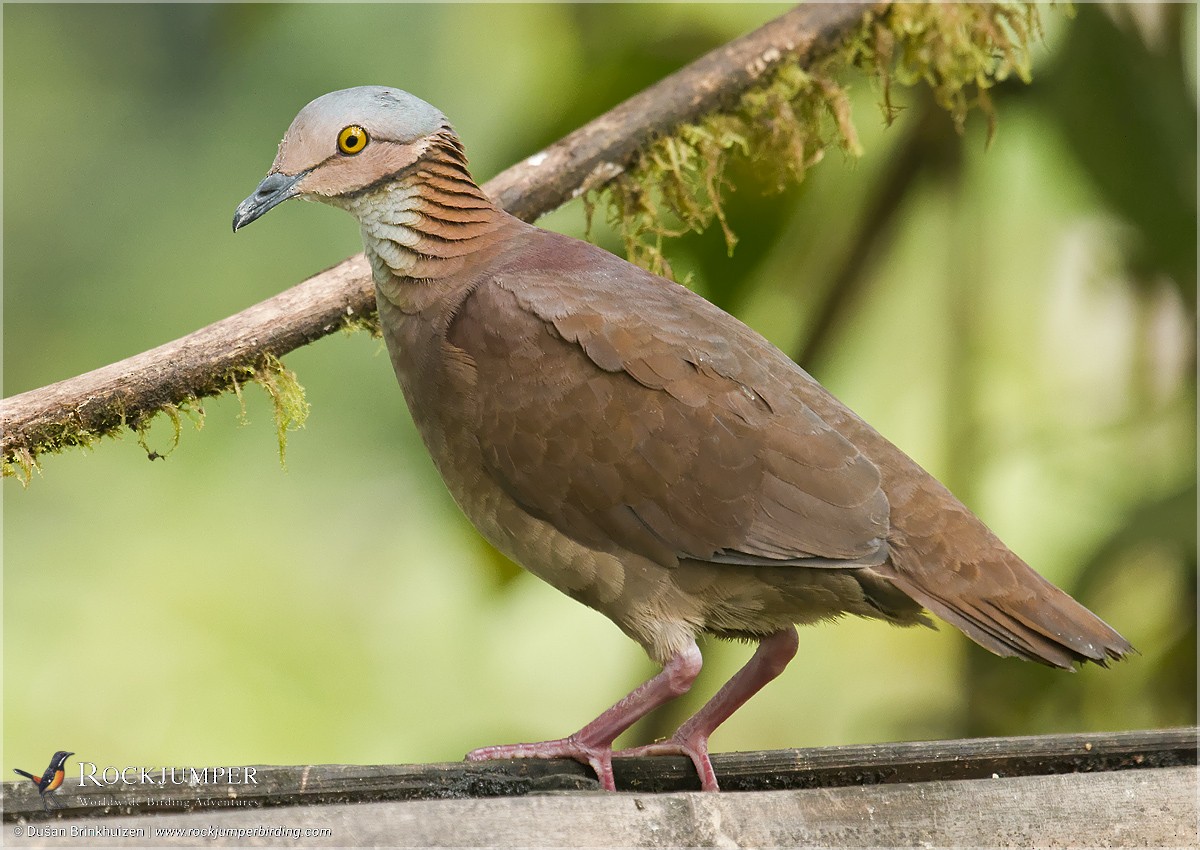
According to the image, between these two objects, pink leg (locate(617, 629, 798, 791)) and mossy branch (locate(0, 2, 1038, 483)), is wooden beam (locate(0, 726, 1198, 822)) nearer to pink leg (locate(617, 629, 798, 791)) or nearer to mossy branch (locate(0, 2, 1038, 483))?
pink leg (locate(617, 629, 798, 791))

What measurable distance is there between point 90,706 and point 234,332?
234 cm

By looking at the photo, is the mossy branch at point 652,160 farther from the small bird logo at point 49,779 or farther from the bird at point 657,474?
the small bird logo at point 49,779

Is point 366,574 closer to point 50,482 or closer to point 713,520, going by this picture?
point 50,482

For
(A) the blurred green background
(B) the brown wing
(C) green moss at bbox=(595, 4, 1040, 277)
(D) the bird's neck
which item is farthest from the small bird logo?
(A) the blurred green background

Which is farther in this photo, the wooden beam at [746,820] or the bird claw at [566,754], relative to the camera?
the bird claw at [566,754]

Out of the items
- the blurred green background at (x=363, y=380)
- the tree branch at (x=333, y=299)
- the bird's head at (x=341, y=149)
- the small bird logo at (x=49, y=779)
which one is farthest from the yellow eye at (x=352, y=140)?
the blurred green background at (x=363, y=380)

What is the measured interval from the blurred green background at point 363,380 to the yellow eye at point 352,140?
1.71 meters

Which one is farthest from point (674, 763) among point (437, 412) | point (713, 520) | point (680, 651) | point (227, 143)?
point (227, 143)

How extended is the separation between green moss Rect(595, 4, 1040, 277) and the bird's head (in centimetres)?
81

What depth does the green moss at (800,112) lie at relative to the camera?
135 inches

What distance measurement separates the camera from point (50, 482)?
172 inches

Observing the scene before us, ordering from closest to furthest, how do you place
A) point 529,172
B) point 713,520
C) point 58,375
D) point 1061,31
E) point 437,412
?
point 713,520 < point 437,412 < point 529,172 < point 58,375 < point 1061,31

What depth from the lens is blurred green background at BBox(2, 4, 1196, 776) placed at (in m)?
4.39

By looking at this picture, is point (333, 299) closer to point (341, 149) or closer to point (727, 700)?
point (341, 149)
